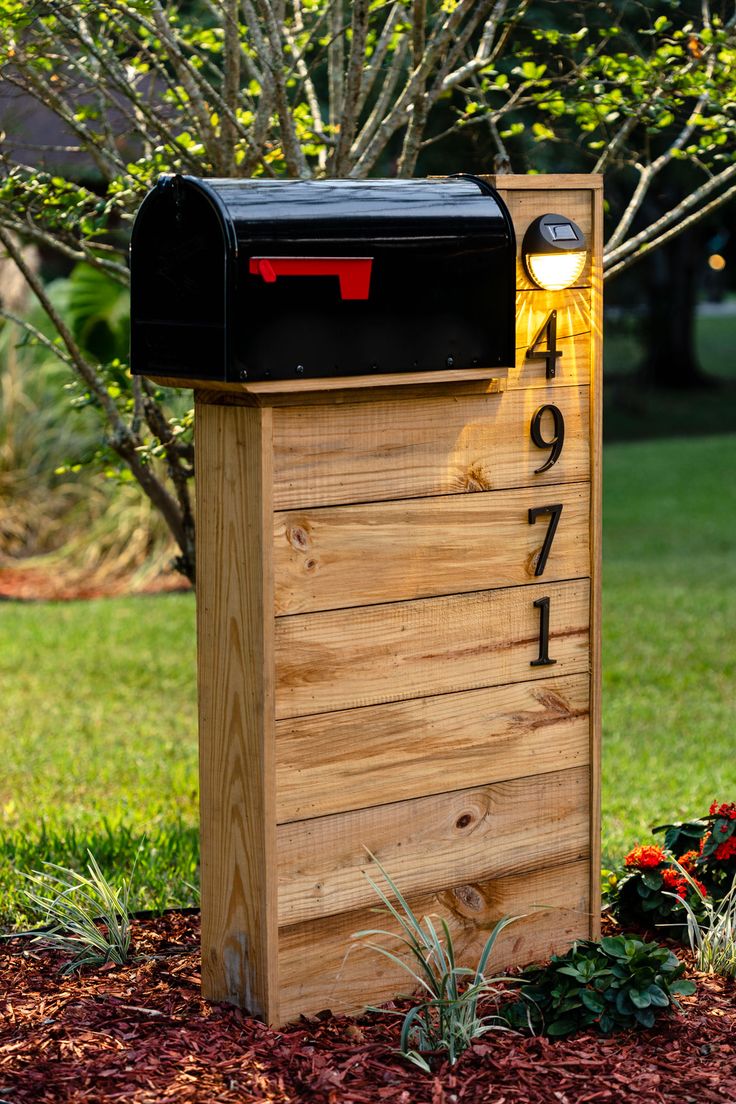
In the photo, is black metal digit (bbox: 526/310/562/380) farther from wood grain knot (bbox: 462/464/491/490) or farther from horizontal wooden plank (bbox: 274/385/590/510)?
wood grain knot (bbox: 462/464/491/490)

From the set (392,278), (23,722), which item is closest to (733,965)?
(392,278)

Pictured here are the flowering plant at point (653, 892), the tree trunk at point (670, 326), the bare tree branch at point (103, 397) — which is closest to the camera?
the flowering plant at point (653, 892)

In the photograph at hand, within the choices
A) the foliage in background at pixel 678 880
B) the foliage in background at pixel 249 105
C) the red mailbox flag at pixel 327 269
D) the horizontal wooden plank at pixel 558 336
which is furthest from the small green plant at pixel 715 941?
the foliage in background at pixel 249 105

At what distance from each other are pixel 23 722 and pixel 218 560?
4209 millimetres

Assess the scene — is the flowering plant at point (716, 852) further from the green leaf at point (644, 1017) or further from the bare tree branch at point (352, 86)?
the bare tree branch at point (352, 86)

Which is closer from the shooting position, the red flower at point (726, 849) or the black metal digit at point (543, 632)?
the black metal digit at point (543, 632)

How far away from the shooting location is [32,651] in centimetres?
820

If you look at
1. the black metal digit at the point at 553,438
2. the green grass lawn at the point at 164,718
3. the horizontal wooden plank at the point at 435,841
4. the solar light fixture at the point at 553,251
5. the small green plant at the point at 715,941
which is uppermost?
the solar light fixture at the point at 553,251

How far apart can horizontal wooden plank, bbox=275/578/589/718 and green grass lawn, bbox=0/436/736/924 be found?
1.37 meters

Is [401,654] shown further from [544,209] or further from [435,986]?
[544,209]

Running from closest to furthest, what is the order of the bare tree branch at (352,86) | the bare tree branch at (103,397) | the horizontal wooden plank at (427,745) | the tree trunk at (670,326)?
the horizontal wooden plank at (427,745) → the bare tree branch at (352,86) → the bare tree branch at (103,397) → the tree trunk at (670,326)

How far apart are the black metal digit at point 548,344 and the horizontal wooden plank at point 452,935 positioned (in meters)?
1.23

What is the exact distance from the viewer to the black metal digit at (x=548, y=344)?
3232mm

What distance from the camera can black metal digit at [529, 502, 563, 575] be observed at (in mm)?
3268
